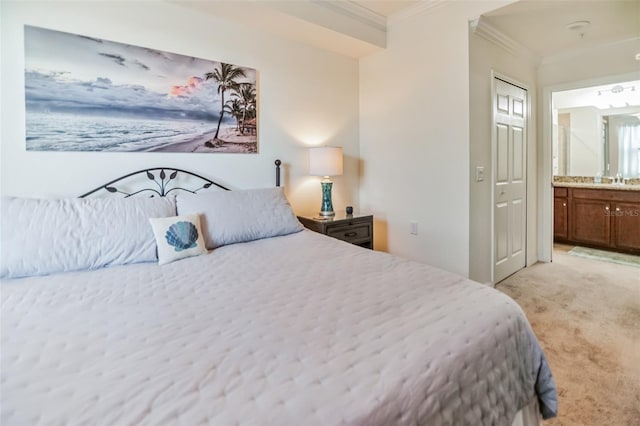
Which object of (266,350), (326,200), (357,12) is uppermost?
(357,12)

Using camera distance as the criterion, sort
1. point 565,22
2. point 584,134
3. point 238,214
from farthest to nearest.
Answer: point 584,134 → point 565,22 → point 238,214

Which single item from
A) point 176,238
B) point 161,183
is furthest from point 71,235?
point 161,183

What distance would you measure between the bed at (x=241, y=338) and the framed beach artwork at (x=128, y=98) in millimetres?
608

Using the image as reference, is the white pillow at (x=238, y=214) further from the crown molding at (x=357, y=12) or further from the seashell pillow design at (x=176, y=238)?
the crown molding at (x=357, y=12)

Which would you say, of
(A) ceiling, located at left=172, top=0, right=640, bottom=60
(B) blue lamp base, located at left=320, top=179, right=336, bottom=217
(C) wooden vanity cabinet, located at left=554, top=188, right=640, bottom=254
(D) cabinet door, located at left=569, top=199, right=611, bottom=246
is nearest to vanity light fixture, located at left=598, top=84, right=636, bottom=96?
(A) ceiling, located at left=172, top=0, right=640, bottom=60

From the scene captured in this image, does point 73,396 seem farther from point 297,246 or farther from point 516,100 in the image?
point 516,100

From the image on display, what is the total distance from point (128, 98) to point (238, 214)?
1099mm

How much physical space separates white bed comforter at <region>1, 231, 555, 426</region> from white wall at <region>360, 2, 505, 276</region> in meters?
1.56

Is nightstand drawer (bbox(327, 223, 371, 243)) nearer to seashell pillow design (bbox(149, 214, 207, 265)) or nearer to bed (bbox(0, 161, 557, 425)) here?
bed (bbox(0, 161, 557, 425))

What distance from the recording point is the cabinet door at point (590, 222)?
4293 mm

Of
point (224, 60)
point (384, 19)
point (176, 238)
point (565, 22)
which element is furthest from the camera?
point (384, 19)

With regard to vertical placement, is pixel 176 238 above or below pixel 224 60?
below

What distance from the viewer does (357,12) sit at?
3.03 m

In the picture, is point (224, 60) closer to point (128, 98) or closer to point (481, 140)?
→ point (128, 98)
